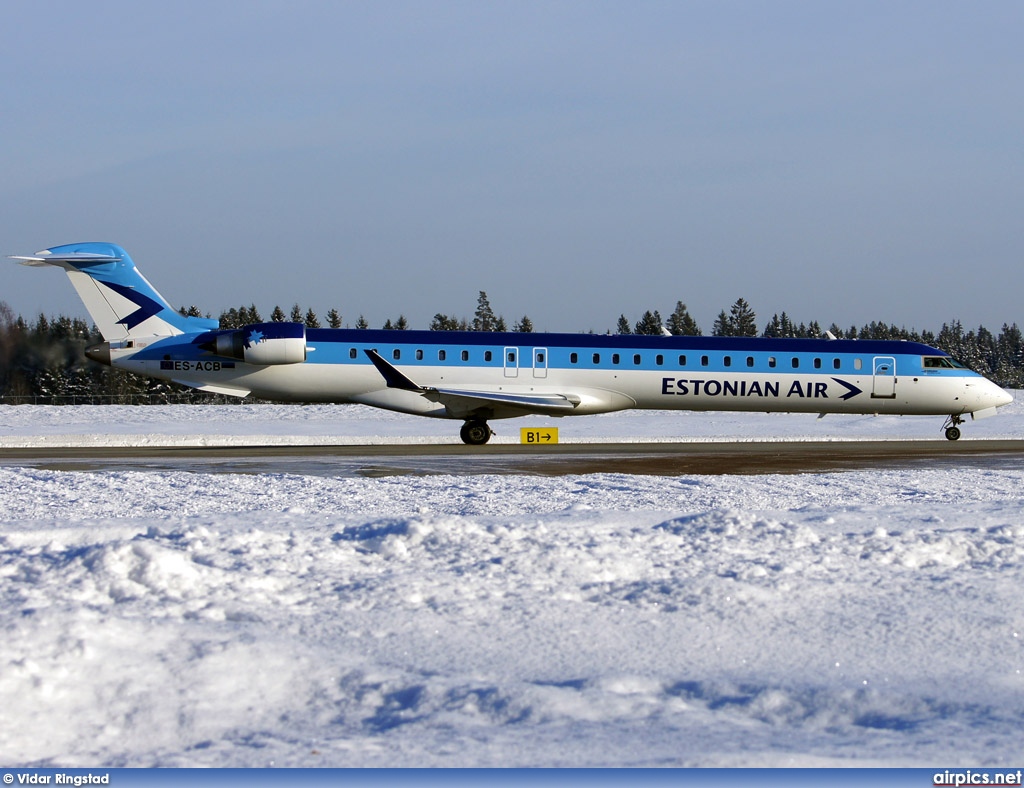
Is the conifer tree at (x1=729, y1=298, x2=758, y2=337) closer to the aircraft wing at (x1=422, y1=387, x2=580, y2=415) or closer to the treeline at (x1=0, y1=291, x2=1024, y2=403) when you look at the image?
the treeline at (x1=0, y1=291, x2=1024, y2=403)

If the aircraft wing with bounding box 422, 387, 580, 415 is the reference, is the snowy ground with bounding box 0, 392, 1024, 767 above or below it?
below

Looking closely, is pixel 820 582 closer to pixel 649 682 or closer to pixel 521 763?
pixel 649 682

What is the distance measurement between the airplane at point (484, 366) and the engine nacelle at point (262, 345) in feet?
0.09

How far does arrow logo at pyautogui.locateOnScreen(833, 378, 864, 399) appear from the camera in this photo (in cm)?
2623

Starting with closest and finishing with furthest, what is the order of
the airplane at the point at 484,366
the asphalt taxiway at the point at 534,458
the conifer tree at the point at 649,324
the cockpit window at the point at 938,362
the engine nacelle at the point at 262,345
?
the asphalt taxiway at the point at 534,458, the engine nacelle at the point at 262,345, the airplane at the point at 484,366, the cockpit window at the point at 938,362, the conifer tree at the point at 649,324

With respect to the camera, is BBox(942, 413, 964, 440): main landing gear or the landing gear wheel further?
BBox(942, 413, 964, 440): main landing gear

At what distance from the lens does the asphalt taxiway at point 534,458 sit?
691 inches

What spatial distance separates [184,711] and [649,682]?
239cm

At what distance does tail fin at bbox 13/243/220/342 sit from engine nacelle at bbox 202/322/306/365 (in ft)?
4.51

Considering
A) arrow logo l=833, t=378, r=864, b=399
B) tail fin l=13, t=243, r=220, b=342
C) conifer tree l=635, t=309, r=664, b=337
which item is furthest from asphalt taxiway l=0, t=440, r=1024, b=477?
conifer tree l=635, t=309, r=664, b=337

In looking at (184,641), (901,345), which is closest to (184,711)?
(184,641)

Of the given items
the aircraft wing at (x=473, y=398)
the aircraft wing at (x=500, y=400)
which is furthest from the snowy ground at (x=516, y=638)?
the aircraft wing at (x=500, y=400)

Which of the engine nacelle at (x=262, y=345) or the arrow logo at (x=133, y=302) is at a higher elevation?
the arrow logo at (x=133, y=302)

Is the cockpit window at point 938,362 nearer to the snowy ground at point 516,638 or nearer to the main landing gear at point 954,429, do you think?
the main landing gear at point 954,429
